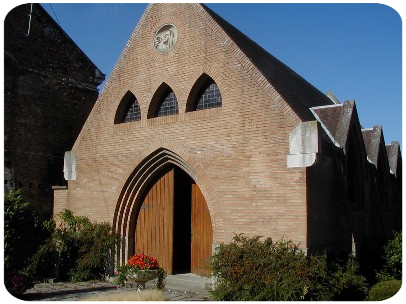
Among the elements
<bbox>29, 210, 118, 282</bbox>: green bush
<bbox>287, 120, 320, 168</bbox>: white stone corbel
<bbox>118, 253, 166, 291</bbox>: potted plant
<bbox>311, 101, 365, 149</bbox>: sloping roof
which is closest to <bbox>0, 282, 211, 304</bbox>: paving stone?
<bbox>29, 210, 118, 282</bbox>: green bush

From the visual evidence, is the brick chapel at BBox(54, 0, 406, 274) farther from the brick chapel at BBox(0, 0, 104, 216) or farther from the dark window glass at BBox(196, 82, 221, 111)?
the brick chapel at BBox(0, 0, 104, 216)

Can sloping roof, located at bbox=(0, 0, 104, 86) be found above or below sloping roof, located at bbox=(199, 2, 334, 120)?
above

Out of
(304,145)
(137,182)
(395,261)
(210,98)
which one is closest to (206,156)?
(210,98)

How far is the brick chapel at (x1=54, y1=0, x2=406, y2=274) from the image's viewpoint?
10.7 meters

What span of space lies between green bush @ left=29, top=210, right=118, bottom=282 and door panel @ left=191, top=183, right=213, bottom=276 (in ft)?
8.07

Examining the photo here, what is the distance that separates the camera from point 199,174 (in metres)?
12.0

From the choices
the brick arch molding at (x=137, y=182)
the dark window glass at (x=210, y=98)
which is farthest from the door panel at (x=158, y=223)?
the dark window glass at (x=210, y=98)

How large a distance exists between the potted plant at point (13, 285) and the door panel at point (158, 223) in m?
3.97

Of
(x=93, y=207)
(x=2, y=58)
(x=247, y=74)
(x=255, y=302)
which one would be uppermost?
(x=2, y=58)

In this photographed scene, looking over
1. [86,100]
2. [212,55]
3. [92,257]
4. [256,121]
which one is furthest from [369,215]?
[86,100]

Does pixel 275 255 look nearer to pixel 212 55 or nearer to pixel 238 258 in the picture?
pixel 238 258

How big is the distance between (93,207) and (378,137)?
10990 millimetres

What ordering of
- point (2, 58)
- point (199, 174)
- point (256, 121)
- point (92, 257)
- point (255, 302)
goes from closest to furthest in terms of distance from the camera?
1. point (255, 302)
2. point (256, 121)
3. point (199, 174)
4. point (92, 257)
5. point (2, 58)

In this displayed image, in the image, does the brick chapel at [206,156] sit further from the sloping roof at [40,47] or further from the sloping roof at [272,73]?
the sloping roof at [40,47]
